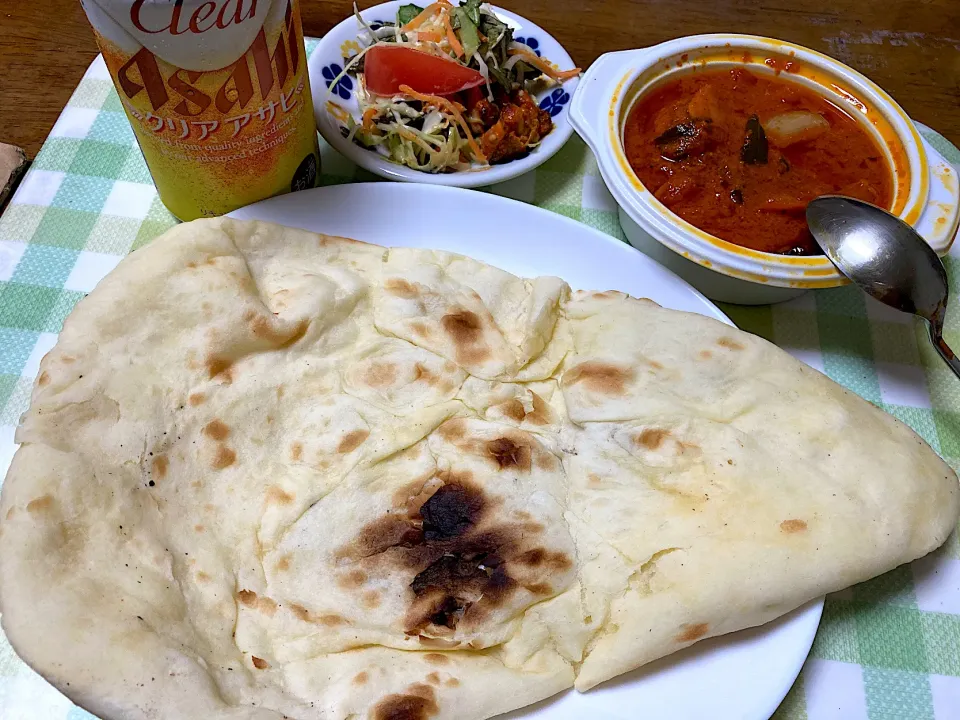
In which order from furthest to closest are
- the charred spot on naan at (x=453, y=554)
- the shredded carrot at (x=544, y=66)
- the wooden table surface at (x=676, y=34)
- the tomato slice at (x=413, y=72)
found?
the wooden table surface at (x=676, y=34)
the shredded carrot at (x=544, y=66)
the tomato slice at (x=413, y=72)
the charred spot on naan at (x=453, y=554)

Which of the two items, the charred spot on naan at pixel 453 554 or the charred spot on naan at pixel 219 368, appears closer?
the charred spot on naan at pixel 453 554

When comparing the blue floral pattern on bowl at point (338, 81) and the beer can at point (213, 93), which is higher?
the beer can at point (213, 93)

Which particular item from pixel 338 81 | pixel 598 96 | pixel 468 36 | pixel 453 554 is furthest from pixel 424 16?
pixel 453 554

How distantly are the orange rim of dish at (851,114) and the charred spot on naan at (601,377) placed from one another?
410mm

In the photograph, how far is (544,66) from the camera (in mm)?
2318

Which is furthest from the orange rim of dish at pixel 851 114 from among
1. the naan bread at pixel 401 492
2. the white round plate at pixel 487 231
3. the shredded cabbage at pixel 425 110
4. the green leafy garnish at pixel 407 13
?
the green leafy garnish at pixel 407 13

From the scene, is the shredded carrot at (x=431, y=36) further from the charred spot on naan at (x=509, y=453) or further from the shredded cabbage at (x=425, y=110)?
the charred spot on naan at (x=509, y=453)

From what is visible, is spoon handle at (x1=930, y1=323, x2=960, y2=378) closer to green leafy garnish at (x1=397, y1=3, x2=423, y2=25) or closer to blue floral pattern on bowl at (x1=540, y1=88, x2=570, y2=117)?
blue floral pattern on bowl at (x1=540, y1=88, x2=570, y2=117)

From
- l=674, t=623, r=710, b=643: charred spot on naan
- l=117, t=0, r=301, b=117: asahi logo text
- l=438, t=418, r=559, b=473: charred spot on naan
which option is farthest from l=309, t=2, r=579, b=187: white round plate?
l=674, t=623, r=710, b=643: charred spot on naan

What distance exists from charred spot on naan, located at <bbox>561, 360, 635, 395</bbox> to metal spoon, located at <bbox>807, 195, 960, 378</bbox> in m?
0.68

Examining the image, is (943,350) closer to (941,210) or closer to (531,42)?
(941,210)

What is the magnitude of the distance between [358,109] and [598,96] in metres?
0.76

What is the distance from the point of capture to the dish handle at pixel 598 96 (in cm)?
191

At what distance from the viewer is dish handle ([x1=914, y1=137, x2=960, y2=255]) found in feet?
5.84
